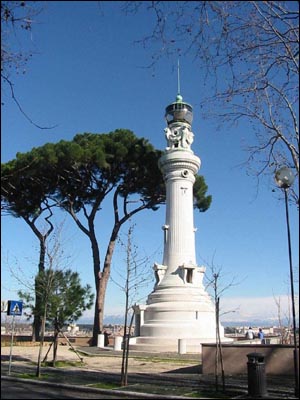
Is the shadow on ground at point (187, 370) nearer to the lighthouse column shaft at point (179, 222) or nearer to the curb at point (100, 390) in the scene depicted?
the curb at point (100, 390)

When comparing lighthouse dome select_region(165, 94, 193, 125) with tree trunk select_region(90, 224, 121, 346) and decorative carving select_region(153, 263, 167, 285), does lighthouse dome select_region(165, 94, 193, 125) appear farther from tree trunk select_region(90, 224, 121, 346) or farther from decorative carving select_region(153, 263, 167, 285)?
decorative carving select_region(153, 263, 167, 285)

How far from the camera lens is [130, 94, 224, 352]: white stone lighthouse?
23.5 m

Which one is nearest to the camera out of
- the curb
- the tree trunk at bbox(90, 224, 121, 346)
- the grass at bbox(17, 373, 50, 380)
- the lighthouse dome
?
the curb

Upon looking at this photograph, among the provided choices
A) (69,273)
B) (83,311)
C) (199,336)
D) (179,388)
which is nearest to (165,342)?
(199,336)

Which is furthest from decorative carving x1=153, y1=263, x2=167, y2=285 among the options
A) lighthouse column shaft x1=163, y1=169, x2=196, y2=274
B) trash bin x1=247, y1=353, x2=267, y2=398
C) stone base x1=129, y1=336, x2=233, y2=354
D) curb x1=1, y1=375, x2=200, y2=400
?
trash bin x1=247, y1=353, x2=267, y2=398

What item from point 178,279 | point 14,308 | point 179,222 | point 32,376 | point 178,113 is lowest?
point 32,376

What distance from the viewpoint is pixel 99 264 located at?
30.9m

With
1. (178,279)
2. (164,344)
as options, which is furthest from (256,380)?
(178,279)

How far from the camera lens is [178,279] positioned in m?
25.8

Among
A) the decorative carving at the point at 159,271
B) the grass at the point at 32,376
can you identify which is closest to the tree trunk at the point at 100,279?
the decorative carving at the point at 159,271

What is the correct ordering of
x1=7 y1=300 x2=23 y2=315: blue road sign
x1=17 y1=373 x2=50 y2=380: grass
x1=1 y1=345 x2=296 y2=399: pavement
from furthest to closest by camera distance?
x1=7 y1=300 x2=23 y2=315: blue road sign, x1=17 y1=373 x2=50 y2=380: grass, x1=1 y1=345 x2=296 y2=399: pavement

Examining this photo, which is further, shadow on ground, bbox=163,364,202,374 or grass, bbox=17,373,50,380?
shadow on ground, bbox=163,364,202,374

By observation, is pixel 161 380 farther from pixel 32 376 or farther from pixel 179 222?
pixel 179 222

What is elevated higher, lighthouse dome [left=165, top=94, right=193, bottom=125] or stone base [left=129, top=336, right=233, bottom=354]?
lighthouse dome [left=165, top=94, right=193, bottom=125]
